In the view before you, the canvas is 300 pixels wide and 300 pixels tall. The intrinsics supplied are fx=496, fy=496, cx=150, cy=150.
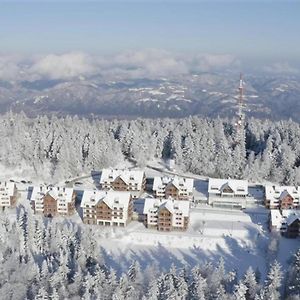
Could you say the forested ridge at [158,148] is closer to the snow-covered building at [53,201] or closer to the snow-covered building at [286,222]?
the snow-covered building at [53,201]

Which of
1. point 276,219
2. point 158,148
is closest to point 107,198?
point 276,219

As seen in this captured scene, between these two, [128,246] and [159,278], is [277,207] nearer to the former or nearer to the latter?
[128,246]

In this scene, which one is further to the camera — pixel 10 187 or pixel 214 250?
pixel 10 187

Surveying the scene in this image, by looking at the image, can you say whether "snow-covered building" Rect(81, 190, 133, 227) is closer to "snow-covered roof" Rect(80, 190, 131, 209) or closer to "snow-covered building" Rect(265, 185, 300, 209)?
"snow-covered roof" Rect(80, 190, 131, 209)

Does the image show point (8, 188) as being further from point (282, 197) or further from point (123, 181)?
point (282, 197)

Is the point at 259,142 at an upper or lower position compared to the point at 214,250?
upper

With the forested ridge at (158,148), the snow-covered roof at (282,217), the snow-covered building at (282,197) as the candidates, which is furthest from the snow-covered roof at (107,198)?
the snow-covered building at (282,197)

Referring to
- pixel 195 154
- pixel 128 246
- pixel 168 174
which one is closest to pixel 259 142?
pixel 195 154

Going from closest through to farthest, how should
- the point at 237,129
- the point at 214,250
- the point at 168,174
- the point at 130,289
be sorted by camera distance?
the point at 130,289 → the point at 214,250 → the point at 168,174 → the point at 237,129
